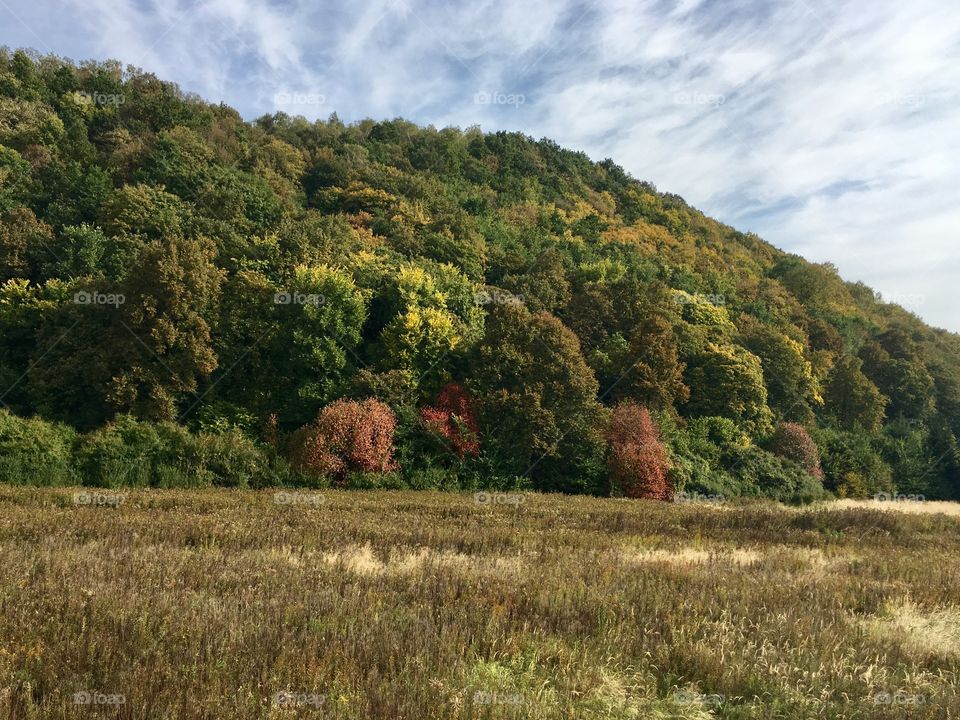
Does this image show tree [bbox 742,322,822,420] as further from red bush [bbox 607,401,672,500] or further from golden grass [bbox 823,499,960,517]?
red bush [bbox 607,401,672,500]

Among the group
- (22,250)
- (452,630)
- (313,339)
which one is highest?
(22,250)

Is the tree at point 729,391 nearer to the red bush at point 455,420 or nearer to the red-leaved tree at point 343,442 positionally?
the red bush at point 455,420

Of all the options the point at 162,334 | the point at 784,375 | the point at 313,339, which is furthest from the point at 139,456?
the point at 784,375

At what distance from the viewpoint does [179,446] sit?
21.2 metres

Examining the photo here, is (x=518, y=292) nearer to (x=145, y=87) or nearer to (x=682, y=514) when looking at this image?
(x=682, y=514)

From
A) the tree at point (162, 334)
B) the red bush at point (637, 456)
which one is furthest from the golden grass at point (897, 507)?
the tree at point (162, 334)

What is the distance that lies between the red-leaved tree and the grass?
11609 millimetres

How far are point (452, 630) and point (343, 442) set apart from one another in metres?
17.9

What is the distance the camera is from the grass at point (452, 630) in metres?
3.97

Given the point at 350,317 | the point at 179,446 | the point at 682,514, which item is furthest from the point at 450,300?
the point at 682,514

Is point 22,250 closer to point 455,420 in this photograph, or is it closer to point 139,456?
point 139,456

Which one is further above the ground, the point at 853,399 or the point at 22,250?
the point at 22,250

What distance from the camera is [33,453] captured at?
19.8m

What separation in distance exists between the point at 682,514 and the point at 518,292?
72.8 feet
